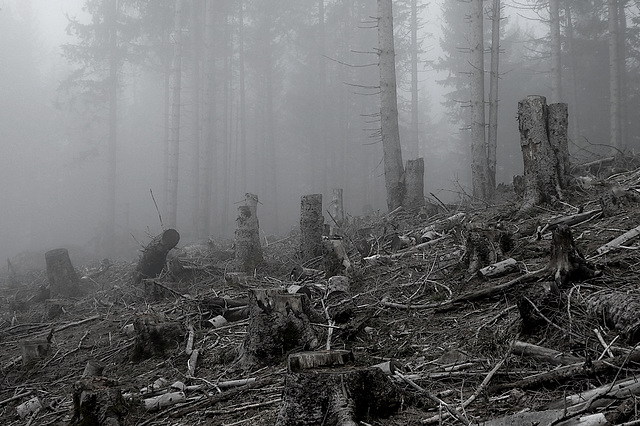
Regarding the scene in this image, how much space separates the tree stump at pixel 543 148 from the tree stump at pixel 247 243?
375 centimetres

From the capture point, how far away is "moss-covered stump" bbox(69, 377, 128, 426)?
141 inches

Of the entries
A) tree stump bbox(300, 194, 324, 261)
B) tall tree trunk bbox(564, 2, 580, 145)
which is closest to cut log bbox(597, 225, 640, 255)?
tree stump bbox(300, 194, 324, 261)

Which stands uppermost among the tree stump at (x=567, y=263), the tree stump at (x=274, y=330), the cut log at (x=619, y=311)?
the tree stump at (x=567, y=263)

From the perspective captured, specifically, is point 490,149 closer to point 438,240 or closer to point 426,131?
point 438,240

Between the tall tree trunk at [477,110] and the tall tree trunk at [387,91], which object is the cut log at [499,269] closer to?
the tall tree trunk at [477,110]

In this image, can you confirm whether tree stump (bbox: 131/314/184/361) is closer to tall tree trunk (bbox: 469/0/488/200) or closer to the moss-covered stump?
the moss-covered stump

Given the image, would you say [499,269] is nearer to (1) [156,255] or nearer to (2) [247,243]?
(2) [247,243]

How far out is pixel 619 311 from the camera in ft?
10.6

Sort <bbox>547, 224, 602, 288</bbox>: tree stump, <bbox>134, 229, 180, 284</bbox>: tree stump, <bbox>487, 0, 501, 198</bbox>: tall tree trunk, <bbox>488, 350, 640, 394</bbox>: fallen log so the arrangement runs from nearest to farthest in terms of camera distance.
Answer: <bbox>488, 350, 640, 394</bbox>: fallen log
<bbox>547, 224, 602, 288</bbox>: tree stump
<bbox>134, 229, 180, 284</bbox>: tree stump
<bbox>487, 0, 501, 198</bbox>: tall tree trunk

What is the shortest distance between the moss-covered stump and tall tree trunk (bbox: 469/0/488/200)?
9.02 m

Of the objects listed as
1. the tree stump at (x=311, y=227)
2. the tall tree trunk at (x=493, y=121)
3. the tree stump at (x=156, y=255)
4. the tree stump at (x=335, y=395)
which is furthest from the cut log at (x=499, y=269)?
the tall tree trunk at (x=493, y=121)

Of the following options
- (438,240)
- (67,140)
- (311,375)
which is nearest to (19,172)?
→ (67,140)

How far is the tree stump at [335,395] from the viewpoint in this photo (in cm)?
277

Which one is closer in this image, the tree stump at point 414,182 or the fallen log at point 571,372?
the fallen log at point 571,372
